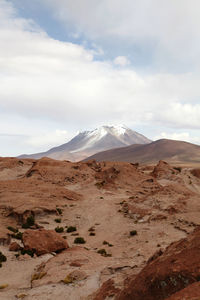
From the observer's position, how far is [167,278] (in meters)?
8.20

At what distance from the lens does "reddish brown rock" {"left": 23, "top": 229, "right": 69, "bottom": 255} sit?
19.0 metres


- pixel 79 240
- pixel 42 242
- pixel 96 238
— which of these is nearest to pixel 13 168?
pixel 96 238

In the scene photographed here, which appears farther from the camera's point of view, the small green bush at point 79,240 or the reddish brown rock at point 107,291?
the small green bush at point 79,240

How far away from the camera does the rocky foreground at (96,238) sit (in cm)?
913

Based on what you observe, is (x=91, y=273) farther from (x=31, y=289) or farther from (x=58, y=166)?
(x=58, y=166)

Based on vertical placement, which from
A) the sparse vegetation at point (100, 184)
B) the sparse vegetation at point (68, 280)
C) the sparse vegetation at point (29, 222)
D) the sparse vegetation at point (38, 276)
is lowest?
the sparse vegetation at point (29, 222)

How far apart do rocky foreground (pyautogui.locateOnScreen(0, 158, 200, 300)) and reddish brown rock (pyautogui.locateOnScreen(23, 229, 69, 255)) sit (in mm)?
77

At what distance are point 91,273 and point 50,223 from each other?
730 inches

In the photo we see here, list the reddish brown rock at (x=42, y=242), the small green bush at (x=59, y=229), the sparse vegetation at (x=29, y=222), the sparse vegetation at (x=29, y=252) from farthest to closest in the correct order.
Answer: the sparse vegetation at (x=29, y=222), the small green bush at (x=59, y=229), the reddish brown rock at (x=42, y=242), the sparse vegetation at (x=29, y=252)

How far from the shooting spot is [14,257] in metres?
18.8

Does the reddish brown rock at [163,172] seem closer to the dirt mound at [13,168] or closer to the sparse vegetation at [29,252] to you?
the dirt mound at [13,168]

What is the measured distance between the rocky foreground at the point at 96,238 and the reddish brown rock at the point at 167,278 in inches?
1.2

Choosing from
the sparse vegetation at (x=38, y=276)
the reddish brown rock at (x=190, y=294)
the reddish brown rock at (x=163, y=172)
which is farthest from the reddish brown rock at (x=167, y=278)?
the reddish brown rock at (x=163, y=172)

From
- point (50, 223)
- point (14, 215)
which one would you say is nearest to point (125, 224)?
point (50, 223)
